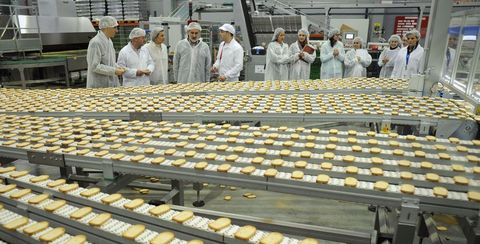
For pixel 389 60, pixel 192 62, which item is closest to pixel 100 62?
pixel 192 62

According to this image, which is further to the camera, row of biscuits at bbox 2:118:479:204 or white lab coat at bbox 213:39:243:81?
white lab coat at bbox 213:39:243:81

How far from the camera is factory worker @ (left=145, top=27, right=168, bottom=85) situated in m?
4.59

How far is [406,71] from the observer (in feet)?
16.6

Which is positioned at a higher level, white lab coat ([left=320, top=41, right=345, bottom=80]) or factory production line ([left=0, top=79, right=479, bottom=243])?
white lab coat ([left=320, top=41, right=345, bottom=80])

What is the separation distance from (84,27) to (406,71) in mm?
7147

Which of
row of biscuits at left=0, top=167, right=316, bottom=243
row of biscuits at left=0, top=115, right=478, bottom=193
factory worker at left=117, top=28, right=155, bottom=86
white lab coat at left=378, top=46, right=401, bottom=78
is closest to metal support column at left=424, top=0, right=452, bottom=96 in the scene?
row of biscuits at left=0, top=115, right=478, bottom=193

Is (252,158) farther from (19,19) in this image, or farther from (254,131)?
(19,19)

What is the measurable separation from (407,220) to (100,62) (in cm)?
388

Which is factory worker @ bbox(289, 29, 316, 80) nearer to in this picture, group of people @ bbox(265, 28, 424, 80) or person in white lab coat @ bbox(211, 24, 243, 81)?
group of people @ bbox(265, 28, 424, 80)

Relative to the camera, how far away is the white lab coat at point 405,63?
16.2ft

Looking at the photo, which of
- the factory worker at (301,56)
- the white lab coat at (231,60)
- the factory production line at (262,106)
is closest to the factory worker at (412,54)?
the factory worker at (301,56)

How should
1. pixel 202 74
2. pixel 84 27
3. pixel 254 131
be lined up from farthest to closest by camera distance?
pixel 84 27, pixel 202 74, pixel 254 131

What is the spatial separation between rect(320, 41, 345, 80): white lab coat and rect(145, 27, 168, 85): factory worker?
283cm

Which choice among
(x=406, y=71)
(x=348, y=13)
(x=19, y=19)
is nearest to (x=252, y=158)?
(x=406, y=71)
